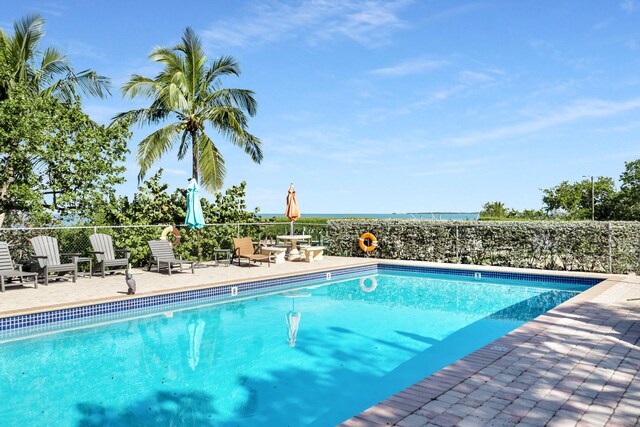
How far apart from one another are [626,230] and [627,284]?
8.51 feet

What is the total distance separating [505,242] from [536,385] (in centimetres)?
1055

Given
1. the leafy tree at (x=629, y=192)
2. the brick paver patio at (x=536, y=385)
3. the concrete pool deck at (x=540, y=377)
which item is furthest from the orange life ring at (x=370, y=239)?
the leafy tree at (x=629, y=192)

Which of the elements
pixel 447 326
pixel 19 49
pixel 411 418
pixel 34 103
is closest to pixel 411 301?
pixel 447 326

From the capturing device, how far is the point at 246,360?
6066 mm

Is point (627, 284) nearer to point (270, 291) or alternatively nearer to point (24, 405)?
point (270, 291)

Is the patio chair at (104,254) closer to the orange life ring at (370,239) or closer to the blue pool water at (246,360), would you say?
the blue pool water at (246,360)

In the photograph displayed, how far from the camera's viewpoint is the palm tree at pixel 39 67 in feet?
50.9

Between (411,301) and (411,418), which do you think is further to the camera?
(411,301)

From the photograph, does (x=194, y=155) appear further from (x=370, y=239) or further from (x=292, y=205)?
(x=370, y=239)

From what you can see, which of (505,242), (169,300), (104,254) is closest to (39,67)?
(104,254)

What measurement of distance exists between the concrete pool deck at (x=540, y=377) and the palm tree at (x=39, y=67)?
35.5 ft

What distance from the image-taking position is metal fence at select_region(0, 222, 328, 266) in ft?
37.2

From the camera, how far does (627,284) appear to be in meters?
9.98

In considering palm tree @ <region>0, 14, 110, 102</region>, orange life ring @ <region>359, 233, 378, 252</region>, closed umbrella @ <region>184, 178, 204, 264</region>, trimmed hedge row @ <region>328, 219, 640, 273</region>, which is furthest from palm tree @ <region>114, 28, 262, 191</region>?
orange life ring @ <region>359, 233, 378, 252</region>
